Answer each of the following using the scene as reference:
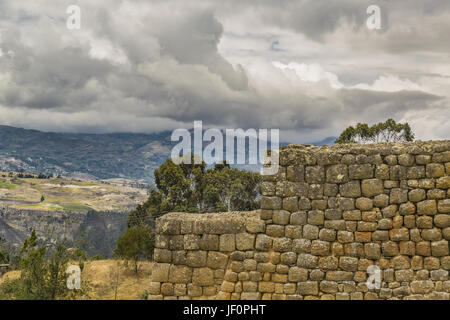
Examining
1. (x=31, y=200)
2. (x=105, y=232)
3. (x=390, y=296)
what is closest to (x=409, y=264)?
(x=390, y=296)

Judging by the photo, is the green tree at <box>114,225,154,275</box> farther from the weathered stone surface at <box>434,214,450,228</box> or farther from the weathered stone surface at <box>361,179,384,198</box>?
the weathered stone surface at <box>434,214,450,228</box>

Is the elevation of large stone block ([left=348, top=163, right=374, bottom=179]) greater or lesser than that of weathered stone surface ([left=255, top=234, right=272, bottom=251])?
greater

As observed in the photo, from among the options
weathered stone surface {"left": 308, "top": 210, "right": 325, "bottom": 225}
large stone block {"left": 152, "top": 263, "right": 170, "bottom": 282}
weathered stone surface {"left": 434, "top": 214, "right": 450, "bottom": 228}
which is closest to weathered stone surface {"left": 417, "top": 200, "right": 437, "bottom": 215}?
weathered stone surface {"left": 434, "top": 214, "right": 450, "bottom": 228}

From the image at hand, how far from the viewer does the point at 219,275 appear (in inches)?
305

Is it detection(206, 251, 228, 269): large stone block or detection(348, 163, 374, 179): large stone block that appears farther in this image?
detection(206, 251, 228, 269): large stone block

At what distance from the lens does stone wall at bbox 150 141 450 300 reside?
6.97 m

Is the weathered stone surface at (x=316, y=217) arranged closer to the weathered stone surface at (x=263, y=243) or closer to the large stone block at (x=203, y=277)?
the weathered stone surface at (x=263, y=243)

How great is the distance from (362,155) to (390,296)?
297 centimetres

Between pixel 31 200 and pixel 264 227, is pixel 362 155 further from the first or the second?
pixel 31 200

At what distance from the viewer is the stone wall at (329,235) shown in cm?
697

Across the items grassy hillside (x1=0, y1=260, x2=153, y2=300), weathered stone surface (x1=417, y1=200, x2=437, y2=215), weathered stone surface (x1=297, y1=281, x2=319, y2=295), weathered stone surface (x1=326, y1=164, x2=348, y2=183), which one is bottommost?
grassy hillside (x1=0, y1=260, x2=153, y2=300)

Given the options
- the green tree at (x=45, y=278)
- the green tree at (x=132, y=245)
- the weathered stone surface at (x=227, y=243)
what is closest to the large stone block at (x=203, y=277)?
the weathered stone surface at (x=227, y=243)

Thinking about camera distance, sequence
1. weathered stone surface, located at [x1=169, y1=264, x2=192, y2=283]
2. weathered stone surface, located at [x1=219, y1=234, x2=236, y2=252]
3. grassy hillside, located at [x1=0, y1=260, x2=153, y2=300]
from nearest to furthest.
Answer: weathered stone surface, located at [x1=219, y1=234, x2=236, y2=252]
weathered stone surface, located at [x1=169, y1=264, x2=192, y2=283]
grassy hillside, located at [x1=0, y1=260, x2=153, y2=300]

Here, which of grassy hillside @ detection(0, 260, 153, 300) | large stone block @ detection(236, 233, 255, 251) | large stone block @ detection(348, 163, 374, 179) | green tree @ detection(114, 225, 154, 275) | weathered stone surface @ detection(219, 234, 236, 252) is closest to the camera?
large stone block @ detection(348, 163, 374, 179)
